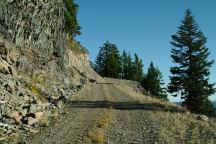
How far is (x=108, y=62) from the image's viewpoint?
399 ft

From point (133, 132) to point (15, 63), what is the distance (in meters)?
16.1

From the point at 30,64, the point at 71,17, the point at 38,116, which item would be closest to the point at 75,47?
the point at 71,17

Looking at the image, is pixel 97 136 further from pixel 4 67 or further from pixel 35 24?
pixel 35 24

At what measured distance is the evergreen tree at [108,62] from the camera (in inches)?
4754

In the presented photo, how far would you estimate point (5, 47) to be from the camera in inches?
1248

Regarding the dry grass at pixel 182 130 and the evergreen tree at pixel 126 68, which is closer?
the dry grass at pixel 182 130

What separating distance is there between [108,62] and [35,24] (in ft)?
258

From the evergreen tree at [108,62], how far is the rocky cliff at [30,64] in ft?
207

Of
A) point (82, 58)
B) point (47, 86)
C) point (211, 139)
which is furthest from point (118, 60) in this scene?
point (211, 139)

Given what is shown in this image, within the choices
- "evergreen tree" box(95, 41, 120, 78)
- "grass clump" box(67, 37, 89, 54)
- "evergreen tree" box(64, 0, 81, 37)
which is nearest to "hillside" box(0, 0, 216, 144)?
"evergreen tree" box(64, 0, 81, 37)

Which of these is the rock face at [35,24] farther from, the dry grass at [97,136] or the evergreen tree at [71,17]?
the evergreen tree at [71,17]

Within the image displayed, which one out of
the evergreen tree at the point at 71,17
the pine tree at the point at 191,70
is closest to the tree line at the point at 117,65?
the evergreen tree at the point at 71,17

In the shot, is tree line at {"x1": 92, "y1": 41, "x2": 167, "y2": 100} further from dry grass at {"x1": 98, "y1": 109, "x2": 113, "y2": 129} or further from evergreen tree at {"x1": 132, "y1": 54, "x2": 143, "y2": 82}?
dry grass at {"x1": 98, "y1": 109, "x2": 113, "y2": 129}

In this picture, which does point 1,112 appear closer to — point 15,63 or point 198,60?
point 15,63
